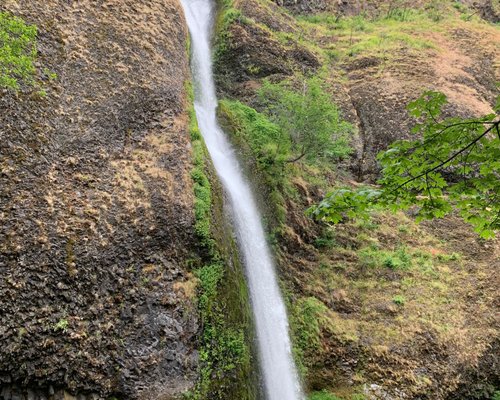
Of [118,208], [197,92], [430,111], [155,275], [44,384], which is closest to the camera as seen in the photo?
[430,111]

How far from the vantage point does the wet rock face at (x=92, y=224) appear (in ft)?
21.3

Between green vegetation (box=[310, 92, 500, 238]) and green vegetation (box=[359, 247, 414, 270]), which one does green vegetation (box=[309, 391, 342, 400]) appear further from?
green vegetation (box=[310, 92, 500, 238])

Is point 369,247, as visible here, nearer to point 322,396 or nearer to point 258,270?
point 258,270

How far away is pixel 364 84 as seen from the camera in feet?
75.5

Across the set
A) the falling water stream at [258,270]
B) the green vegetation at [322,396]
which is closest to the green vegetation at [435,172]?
the falling water stream at [258,270]

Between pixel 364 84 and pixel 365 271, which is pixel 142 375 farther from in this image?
pixel 364 84

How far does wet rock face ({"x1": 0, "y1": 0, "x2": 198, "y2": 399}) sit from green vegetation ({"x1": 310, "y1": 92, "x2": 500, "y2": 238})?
4.95 metres

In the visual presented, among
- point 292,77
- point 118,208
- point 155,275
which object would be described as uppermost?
point 292,77

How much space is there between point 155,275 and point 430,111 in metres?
6.20

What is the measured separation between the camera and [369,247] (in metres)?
14.4

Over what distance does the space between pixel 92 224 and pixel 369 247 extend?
10.0 metres

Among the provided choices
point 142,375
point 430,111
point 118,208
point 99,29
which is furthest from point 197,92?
point 430,111

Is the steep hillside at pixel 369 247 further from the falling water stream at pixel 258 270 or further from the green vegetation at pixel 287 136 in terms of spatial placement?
the falling water stream at pixel 258 270

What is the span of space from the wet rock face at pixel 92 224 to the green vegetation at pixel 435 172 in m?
4.95
